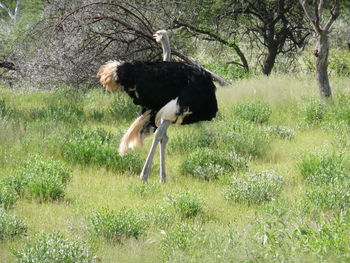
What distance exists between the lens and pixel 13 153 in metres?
7.92

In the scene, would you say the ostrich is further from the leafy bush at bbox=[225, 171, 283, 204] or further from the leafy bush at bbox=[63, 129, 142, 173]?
the leafy bush at bbox=[225, 171, 283, 204]

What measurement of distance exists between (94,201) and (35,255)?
2.01 meters

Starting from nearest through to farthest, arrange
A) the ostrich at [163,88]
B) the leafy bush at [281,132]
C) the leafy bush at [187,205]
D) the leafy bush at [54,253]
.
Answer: the leafy bush at [54,253] → the leafy bush at [187,205] → the ostrich at [163,88] → the leafy bush at [281,132]

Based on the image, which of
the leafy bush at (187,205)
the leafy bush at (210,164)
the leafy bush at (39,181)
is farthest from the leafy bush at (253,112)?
the leafy bush at (187,205)

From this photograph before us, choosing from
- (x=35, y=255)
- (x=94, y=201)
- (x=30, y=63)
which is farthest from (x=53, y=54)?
(x=35, y=255)

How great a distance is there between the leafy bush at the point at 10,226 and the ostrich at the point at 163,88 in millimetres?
2084

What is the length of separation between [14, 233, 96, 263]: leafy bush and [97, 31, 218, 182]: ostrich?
105 inches

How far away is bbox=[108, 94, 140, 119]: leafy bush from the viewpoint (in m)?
10.9

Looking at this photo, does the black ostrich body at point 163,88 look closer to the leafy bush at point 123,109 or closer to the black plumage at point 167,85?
the black plumage at point 167,85

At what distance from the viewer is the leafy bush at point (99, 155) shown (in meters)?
7.66

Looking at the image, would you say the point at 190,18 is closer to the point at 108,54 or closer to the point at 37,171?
the point at 108,54

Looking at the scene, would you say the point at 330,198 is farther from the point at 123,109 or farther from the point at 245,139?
the point at 123,109

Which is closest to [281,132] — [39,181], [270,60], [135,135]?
[135,135]

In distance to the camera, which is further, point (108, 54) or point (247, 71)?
point (247, 71)
